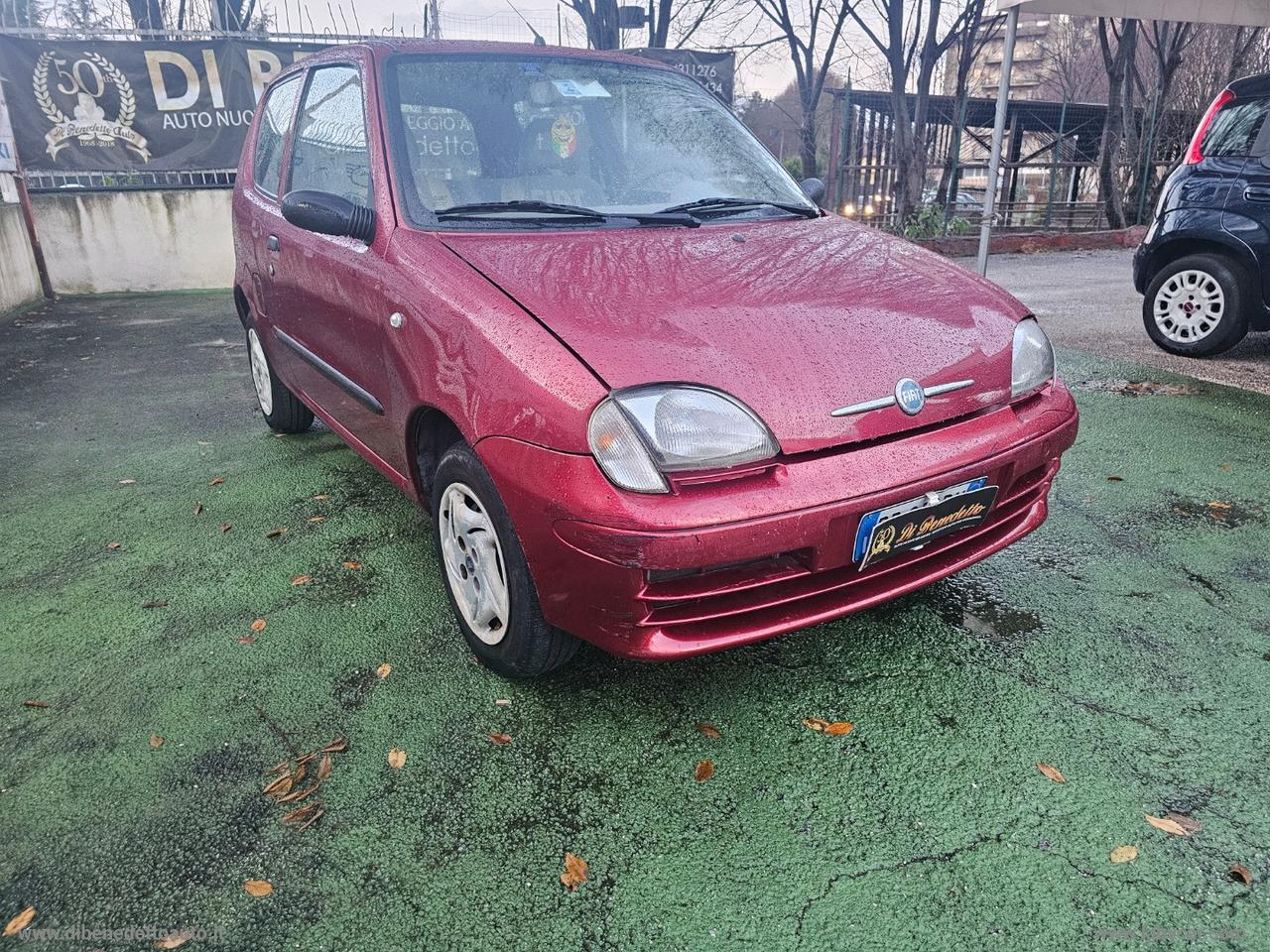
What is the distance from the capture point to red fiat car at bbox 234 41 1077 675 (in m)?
1.85

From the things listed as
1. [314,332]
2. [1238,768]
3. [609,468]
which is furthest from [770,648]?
[314,332]

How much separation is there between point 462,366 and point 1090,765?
177 cm

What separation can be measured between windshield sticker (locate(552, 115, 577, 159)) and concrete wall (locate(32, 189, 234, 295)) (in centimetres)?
831

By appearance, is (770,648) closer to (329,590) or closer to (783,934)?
(783,934)

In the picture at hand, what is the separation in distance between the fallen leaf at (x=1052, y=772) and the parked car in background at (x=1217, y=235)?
185 inches

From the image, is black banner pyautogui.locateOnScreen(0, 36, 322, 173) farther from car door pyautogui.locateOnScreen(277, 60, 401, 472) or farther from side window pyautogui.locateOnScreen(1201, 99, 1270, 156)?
side window pyautogui.locateOnScreen(1201, 99, 1270, 156)

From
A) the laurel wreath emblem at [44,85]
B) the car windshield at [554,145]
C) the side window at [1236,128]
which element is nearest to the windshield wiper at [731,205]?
the car windshield at [554,145]

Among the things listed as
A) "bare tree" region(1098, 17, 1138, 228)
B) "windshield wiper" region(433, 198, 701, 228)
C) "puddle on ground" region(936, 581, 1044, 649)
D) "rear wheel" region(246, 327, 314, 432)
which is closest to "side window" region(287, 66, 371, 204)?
"windshield wiper" region(433, 198, 701, 228)

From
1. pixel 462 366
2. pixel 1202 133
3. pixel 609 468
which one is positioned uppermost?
pixel 1202 133

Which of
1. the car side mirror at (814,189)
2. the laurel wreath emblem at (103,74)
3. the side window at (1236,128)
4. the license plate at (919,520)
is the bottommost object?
the license plate at (919,520)

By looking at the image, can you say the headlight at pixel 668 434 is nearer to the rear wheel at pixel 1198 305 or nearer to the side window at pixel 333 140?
the side window at pixel 333 140

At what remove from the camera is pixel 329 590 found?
114 inches

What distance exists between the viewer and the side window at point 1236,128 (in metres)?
5.27

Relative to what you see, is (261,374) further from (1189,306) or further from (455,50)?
(1189,306)
